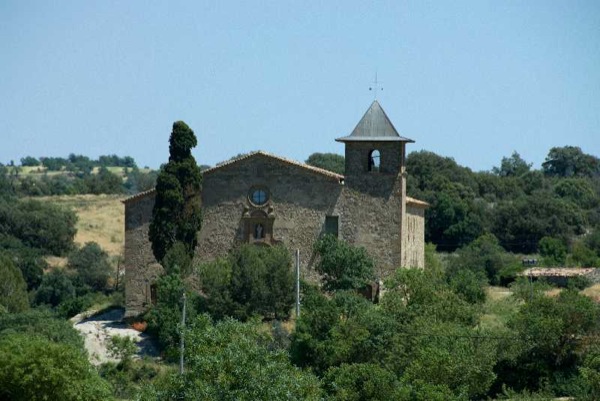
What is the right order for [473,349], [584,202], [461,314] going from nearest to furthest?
[473,349] < [461,314] < [584,202]

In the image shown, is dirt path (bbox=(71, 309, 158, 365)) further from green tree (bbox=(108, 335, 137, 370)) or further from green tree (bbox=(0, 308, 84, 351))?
green tree (bbox=(0, 308, 84, 351))

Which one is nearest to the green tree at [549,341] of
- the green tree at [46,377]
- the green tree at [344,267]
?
the green tree at [344,267]

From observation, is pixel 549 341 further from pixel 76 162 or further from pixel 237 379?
pixel 76 162

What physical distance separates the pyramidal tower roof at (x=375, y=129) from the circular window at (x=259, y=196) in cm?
297

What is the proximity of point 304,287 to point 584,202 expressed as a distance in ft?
154

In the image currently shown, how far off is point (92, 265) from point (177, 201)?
27720 millimetres

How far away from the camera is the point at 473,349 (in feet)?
154

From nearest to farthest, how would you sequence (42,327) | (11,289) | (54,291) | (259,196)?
(42,327) < (259,196) < (11,289) < (54,291)

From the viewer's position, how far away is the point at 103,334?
5384 centimetres

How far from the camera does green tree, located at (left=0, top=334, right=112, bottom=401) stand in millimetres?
43719

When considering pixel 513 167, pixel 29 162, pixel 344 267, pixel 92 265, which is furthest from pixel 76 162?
pixel 344 267

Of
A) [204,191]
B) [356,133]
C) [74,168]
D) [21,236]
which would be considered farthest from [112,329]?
[74,168]

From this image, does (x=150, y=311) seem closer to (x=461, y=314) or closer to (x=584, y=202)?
(x=461, y=314)

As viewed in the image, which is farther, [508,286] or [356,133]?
[508,286]
